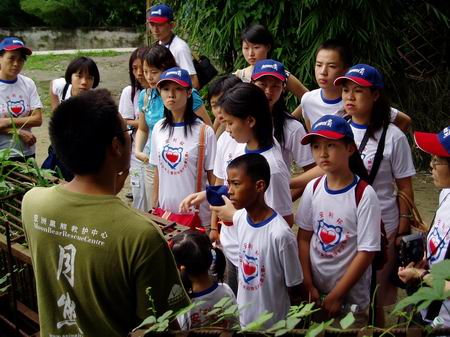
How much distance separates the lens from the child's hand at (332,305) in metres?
3.10

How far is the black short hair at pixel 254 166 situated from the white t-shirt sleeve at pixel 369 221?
1.52 ft

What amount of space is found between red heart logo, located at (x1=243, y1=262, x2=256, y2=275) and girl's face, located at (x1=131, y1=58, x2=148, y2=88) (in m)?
2.19

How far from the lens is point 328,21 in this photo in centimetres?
642

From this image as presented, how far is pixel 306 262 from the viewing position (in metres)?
3.20

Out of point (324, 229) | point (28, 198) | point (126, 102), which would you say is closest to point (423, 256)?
point (324, 229)

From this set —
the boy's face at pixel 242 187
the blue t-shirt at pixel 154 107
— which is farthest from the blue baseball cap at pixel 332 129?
the blue t-shirt at pixel 154 107

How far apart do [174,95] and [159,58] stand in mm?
588

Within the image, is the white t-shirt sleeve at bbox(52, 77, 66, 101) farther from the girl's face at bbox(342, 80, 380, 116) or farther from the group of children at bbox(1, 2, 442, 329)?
the girl's face at bbox(342, 80, 380, 116)

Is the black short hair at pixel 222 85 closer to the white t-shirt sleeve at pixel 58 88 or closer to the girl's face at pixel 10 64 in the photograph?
the white t-shirt sleeve at pixel 58 88

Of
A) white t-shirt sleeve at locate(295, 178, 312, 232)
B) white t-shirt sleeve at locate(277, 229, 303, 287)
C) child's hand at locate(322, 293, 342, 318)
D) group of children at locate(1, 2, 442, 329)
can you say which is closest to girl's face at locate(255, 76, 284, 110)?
group of children at locate(1, 2, 442, 329)

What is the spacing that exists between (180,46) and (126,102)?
32.0 inches

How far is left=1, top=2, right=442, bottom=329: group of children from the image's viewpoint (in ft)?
9.70

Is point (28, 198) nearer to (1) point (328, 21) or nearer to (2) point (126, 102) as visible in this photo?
(2) point (126, 102)

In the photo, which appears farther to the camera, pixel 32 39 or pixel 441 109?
pixel 32 39
